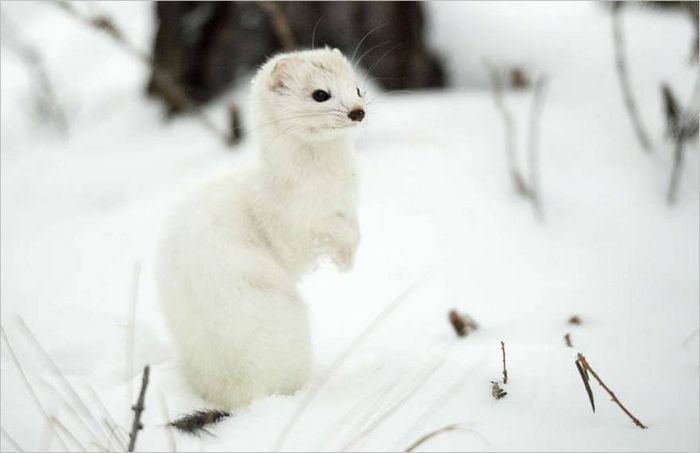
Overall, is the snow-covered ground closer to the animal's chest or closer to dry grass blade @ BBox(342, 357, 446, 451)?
dry grass blade @ BBox(342, 357, 446, 451)

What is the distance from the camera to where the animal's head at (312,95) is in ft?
6.16

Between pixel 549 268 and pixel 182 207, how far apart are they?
1529mm

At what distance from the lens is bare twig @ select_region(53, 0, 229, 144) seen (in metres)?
3.12

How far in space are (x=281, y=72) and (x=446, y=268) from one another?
Result: 1.17 metres

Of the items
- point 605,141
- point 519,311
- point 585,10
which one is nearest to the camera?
point 519,311

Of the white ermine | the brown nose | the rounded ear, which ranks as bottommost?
the white ermine

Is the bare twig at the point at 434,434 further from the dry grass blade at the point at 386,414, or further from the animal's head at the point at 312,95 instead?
the animal's head at the point at 312,95

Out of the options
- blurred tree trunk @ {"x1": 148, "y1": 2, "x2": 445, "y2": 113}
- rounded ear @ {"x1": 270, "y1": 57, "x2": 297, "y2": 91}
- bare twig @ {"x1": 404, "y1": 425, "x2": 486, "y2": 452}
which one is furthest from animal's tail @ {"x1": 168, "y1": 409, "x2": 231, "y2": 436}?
blurred tree trunk @ {"x1": 148, "y1": 2, "x2": 445, "y2": 113}

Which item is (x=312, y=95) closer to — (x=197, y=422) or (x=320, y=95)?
(x=320, y=95)

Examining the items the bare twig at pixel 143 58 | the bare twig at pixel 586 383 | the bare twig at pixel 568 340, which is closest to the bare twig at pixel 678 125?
the bare twig at pixel 568 340

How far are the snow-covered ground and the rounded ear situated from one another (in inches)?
28.8

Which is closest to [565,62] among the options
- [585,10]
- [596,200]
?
[585,10]

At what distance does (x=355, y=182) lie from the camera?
2.05 meters

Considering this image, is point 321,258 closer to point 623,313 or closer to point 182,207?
point 182,207
